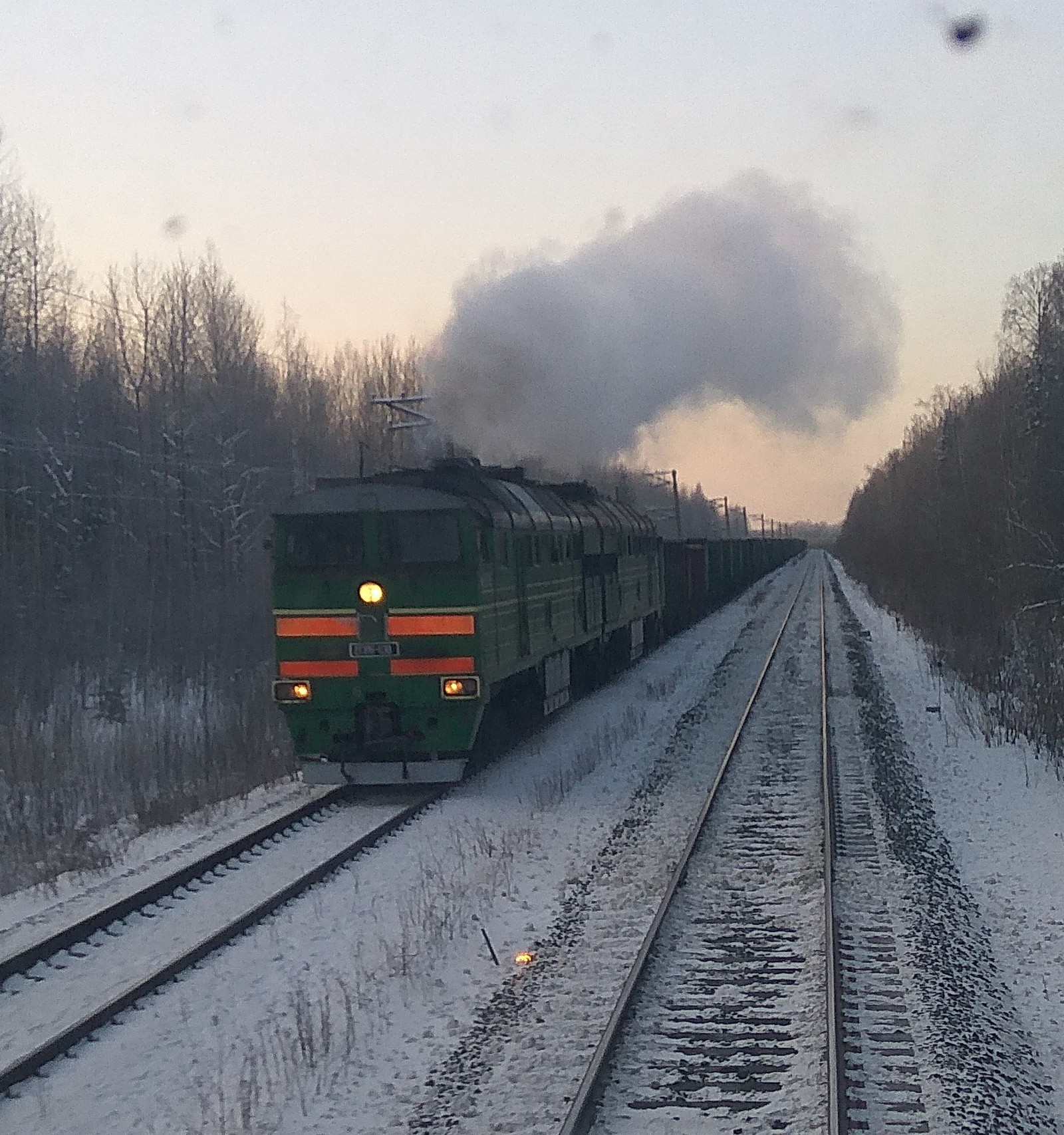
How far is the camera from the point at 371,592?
12258mm

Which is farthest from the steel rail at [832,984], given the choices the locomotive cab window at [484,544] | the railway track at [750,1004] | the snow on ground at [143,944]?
the locomotive cab window at [484,544]

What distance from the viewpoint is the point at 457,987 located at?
6.98 meters

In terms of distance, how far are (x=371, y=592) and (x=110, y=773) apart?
6230 mm

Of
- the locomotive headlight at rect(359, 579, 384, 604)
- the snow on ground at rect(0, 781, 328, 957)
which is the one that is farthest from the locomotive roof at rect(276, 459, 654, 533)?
the snow on ground at rect(0, 781, 328, 957)

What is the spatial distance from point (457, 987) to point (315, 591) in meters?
6.08

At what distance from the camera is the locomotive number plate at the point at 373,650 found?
40.1 feet

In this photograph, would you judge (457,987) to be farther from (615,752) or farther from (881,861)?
(615,752)

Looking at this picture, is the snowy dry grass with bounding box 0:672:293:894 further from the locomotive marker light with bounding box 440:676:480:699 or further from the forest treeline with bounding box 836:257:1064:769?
the forest treeline with bounding box 836:257:1064:769

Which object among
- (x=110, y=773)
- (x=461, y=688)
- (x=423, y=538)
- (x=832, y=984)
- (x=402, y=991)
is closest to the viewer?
(x=832, y=984)

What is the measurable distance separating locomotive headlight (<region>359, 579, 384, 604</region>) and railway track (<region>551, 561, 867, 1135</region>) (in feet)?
12.6

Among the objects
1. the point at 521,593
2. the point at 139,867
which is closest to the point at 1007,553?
the point at 521,593

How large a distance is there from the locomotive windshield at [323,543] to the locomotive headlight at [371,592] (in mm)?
217

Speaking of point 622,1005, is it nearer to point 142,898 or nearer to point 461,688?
point 142,898

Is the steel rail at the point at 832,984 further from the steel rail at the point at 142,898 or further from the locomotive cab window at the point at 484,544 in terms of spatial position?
the steel rail at the point at 142,898
